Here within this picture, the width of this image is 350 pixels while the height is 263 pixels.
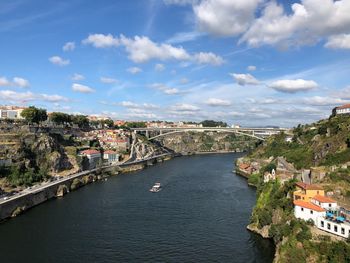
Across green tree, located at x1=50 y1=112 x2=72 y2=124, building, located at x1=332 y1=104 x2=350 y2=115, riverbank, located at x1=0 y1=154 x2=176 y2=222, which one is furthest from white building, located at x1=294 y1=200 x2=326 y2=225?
green tree, located at x1=50 y1=112 x2=72 y2=124

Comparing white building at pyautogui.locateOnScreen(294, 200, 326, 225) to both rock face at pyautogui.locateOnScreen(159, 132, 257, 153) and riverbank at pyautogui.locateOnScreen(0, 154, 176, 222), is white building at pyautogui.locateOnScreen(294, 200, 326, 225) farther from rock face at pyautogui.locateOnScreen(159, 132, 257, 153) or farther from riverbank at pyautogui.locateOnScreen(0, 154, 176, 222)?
rock face at pyautogui.locateOnScreen(159, 132, 257, 153)

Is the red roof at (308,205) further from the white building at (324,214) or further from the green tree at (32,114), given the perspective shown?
the green tree at (32,114)

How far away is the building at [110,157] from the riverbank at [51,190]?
3.58m

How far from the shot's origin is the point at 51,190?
36719 mm

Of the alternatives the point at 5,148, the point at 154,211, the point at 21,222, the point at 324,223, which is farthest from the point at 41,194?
the point at 324,223

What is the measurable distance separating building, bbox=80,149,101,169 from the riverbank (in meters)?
2.45

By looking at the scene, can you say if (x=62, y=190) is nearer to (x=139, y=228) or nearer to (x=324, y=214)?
(x=139, y=228)

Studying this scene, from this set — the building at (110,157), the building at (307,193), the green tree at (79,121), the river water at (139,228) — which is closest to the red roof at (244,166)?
the river water at (139,228)

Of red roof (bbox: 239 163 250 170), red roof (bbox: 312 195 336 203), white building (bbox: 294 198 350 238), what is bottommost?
red roof (bbox: 239 163 250 170)

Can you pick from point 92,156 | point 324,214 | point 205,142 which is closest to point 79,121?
point 92,156

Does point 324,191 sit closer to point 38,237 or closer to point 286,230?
point 286,230

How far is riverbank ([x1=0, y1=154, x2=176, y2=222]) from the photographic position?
29547mm

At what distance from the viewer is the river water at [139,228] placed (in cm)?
2098

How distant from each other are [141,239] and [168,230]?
251 centimetres
